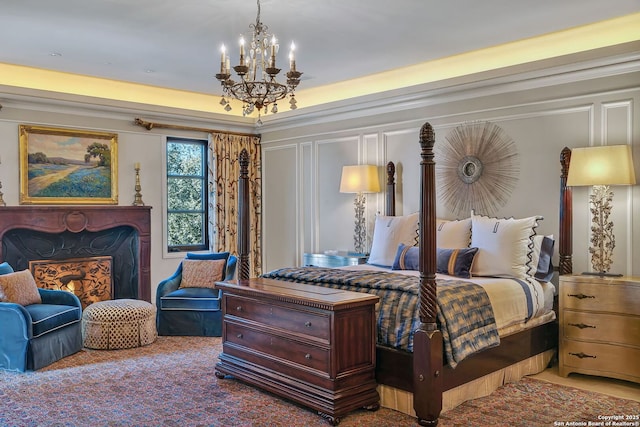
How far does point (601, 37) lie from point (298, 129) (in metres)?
3.85

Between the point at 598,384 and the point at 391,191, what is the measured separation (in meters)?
2.79

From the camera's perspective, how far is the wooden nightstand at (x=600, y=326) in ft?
13.3

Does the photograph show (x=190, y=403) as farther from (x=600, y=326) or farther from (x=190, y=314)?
(x=600, y=326)

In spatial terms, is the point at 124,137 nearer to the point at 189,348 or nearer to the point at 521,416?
the point at 189,348

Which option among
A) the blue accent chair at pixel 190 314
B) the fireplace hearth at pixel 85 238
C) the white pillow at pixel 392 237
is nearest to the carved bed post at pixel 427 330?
the white pillow at pixel 392 237

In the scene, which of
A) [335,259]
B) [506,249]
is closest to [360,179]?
[335,259]

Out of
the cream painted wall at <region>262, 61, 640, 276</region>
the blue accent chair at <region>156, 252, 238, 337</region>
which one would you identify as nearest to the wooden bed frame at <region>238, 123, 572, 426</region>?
the cream painted wall at <region>262, 61, 640, 276</region>

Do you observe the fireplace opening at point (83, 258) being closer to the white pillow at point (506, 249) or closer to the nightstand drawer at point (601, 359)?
the white pillow at point (506, 249)

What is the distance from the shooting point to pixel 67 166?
20.6 ft

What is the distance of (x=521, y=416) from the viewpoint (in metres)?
3.52

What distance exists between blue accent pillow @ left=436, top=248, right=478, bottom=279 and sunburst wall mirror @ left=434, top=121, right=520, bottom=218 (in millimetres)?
855

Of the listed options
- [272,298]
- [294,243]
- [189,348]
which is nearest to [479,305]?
[272,298]

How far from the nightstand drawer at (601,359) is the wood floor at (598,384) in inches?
3.1

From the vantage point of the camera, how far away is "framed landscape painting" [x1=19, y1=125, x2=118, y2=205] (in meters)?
6.02
